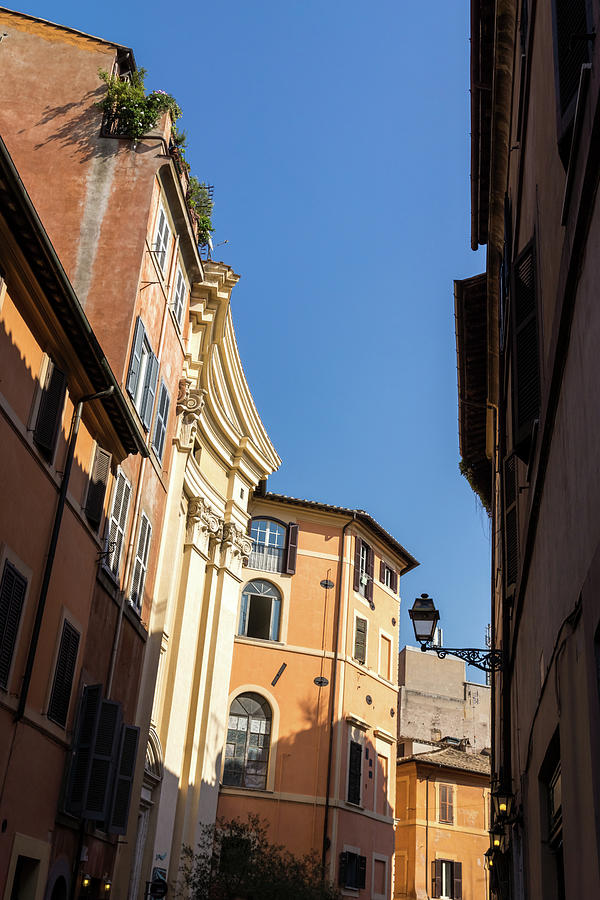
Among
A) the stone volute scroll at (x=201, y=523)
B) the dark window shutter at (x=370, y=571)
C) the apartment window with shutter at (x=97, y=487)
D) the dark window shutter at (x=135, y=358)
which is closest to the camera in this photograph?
the apartment window with shutter at (x=97, y=487)

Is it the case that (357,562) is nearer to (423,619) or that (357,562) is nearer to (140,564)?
(140,564)

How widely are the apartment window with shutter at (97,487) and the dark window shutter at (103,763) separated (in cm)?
281

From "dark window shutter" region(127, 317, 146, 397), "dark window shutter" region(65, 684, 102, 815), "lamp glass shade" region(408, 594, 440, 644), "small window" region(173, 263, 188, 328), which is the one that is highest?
"small window" region(173, 263, 188, 328)

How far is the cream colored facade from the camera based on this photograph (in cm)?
2355

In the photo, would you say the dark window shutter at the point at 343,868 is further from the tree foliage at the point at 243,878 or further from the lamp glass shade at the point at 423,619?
the lamp glass shade at the point at 423,619

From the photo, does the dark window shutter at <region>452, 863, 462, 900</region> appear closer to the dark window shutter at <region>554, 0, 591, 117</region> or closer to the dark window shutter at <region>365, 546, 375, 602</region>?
the dark window shutter at <region>365, 546, 375, 602</region>

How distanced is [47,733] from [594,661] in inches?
414

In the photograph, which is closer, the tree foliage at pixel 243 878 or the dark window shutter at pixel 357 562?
the tree foliage at pixel 243 878

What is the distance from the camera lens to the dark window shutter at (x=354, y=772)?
3241 cm

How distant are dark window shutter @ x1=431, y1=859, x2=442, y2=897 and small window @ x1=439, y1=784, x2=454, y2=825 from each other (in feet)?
5.97

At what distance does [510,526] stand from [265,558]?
802 inches

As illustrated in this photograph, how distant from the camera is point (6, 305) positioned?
11891mm

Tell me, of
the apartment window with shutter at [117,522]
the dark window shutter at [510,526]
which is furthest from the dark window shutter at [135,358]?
the dark window shutter at [510,526]

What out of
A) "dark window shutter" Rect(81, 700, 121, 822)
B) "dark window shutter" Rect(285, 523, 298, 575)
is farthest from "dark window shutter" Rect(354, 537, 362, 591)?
"dark window shutter" Rect(81, 700, 121, 822)
